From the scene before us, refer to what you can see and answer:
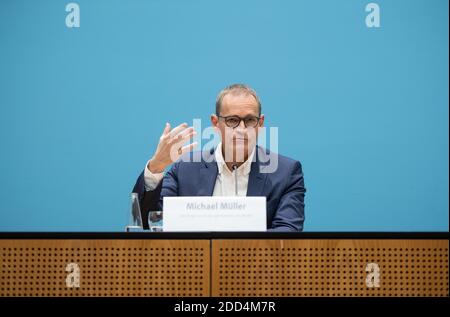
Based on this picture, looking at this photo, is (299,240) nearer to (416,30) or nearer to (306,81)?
(306,81)

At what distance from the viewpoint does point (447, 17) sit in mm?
3535

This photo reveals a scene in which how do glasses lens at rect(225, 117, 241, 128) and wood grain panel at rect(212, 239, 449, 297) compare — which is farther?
glasses lens at rect(225, 117, 241, 128)

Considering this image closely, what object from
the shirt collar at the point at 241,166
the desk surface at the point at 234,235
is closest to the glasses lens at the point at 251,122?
the shirt collar at the point at 241,166

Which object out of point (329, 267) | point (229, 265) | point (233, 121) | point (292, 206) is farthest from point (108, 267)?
point (233, 121)

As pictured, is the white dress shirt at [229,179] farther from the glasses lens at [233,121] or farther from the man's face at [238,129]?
the glasses lens at [233,121]

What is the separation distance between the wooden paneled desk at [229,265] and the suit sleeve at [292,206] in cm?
50

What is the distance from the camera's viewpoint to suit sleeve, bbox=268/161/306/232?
8.39 ft

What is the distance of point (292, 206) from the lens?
8.79 feet

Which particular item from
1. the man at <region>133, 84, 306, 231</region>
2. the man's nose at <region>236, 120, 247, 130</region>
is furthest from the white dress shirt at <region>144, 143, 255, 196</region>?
the man's nose at <region>236, 120, 247, 130</region>

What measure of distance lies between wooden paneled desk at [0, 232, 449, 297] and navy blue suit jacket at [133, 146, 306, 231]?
598 mm

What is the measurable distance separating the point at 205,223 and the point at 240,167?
84 centimetres

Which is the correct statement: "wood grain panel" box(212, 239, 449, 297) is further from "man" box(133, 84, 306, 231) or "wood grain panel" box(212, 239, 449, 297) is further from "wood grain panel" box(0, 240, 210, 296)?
"man" box(133, 84, 306, 231)

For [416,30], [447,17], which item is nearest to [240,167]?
[416,30]

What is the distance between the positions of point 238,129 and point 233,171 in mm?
212
